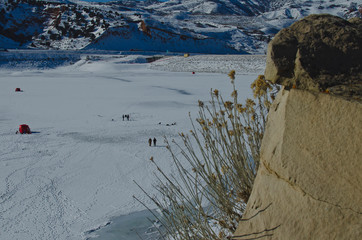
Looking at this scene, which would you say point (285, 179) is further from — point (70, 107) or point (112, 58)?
point (112, 58)

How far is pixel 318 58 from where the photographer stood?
1.75 meters

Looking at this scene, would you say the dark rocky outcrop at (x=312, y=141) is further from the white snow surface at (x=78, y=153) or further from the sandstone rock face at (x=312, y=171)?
the white snow surface at (x=78, y=153)

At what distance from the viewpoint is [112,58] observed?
133 feet

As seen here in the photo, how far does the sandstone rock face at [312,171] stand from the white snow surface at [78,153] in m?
3.90

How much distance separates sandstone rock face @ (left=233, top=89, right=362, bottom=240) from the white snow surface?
3904 millimetres

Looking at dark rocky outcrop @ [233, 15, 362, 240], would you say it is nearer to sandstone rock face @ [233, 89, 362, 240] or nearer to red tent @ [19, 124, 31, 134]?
sandstone rock face @ [233, 89, 362, 240]

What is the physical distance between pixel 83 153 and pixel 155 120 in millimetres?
3960

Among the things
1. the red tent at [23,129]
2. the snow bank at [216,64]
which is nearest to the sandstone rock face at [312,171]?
the red tent at [23,129]

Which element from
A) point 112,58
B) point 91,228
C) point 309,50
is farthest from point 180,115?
point 112,58

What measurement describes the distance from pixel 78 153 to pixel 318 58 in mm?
7745

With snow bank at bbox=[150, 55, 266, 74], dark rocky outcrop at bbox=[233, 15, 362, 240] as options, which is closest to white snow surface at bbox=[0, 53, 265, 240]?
dark rocky outcrop at bbox=[233, 15, 362, 240]

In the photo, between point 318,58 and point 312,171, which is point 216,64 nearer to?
point 318,58

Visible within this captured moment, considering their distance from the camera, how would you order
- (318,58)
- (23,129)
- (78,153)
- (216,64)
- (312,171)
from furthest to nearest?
(216,64) < (23,129) < (78,153) < (318,58) < (312,171)

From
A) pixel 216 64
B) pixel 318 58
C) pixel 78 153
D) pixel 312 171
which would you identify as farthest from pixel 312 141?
pixel 216 64
